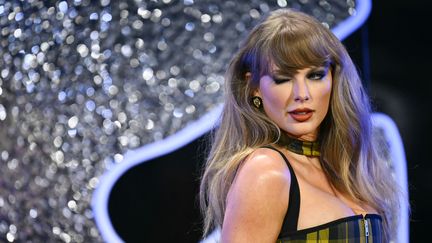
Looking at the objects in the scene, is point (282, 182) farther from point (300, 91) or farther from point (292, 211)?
point (300, 91)

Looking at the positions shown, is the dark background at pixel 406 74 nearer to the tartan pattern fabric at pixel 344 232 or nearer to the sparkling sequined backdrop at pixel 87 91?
the sparkling sequined backdrop at pixel 87 91

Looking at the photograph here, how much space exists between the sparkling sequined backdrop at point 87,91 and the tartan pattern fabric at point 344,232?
70 centimetres

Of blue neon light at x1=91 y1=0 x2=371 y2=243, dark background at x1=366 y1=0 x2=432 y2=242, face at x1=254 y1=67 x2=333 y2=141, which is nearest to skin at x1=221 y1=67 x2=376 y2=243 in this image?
face at x1=254 y1=67 x2=333 y2=141

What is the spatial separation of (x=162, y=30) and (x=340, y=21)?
545mm

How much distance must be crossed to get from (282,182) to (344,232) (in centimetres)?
15

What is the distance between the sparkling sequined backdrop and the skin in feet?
2.04

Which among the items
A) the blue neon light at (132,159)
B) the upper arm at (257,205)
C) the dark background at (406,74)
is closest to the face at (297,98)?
the upper arm at (257,205)

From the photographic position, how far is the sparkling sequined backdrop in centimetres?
177

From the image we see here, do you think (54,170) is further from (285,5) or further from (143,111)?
(285,5)

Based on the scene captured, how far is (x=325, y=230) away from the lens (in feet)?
3.63

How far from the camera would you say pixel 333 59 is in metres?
1.21

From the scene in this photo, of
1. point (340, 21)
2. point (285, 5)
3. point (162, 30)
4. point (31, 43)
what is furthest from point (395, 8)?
point (31, 43)

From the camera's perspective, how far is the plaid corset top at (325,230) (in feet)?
3.57

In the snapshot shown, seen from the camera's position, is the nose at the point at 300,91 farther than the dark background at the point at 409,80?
No
